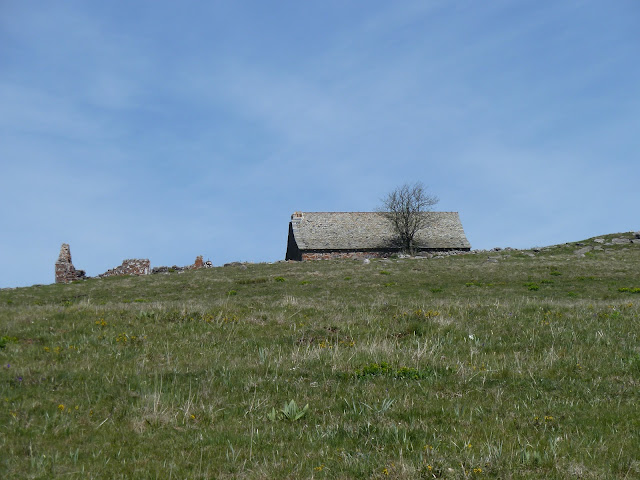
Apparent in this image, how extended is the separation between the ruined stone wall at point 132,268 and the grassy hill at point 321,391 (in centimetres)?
4340

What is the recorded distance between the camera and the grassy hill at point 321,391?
5914 mm

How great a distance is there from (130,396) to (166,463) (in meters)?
2.39

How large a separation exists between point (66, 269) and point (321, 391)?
54.4 meters

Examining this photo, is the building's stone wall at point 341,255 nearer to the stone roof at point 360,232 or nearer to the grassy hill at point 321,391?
the stone roof at point 360,232

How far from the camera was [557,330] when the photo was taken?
472 inches

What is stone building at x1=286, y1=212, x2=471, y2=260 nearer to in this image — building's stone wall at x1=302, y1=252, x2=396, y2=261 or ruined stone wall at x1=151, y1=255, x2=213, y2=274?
building's stone wall at x1=302, y1=252, x2=396, y2=261

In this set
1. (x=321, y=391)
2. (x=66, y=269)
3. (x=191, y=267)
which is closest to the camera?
(x=321, y=391)

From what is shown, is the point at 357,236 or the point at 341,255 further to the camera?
the point at 357,236

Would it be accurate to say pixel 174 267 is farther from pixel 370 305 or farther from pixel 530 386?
pixel 530 386

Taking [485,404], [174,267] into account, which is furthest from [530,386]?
[174,267]

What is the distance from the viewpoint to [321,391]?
823cm

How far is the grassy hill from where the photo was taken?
5914 mm

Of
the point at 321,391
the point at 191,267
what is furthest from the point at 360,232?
the point at 321,391

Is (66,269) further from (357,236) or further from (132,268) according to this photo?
(357,236)
